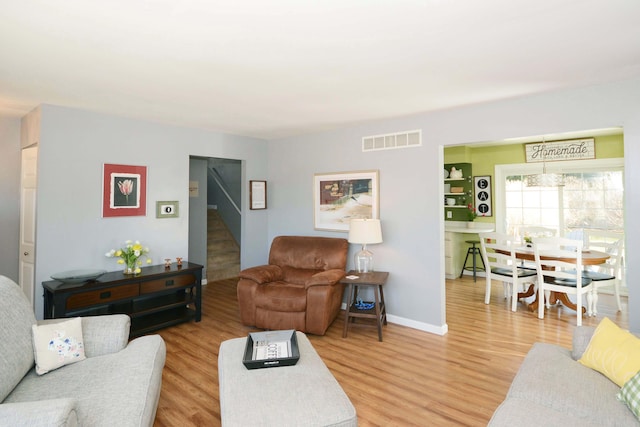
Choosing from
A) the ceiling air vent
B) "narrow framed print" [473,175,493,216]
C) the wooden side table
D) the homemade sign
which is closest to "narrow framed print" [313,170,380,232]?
the ceiling air vent

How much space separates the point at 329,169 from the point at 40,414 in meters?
3.85

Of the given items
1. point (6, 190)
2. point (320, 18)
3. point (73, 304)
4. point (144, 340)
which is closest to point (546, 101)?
point (320, 18)

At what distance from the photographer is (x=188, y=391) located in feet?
8.48

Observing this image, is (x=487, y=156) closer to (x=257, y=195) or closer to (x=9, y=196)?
(x=257, y=195)

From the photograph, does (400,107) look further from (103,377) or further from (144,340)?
(103,377)

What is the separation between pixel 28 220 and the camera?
375 cm

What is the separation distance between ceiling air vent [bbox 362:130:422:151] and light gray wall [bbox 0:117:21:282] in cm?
405

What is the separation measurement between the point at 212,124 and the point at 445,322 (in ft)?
11.8

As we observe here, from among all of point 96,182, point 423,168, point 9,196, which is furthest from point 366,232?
point 9,196

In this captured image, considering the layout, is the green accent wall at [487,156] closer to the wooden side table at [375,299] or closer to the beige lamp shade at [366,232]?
the beige lamp shade at [366,232]

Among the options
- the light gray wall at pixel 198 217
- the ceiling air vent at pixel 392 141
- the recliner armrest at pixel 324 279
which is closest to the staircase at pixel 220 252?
the light gray wall at pixel 198 217

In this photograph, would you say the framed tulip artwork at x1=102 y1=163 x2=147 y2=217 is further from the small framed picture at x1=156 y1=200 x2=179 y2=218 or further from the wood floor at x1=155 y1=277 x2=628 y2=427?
the wood floor at x1=155 y1=277 x2=628 y2=427

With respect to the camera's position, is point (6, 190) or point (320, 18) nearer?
point (320, 18)

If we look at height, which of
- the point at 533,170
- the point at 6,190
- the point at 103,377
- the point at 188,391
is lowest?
the point at 188,391
